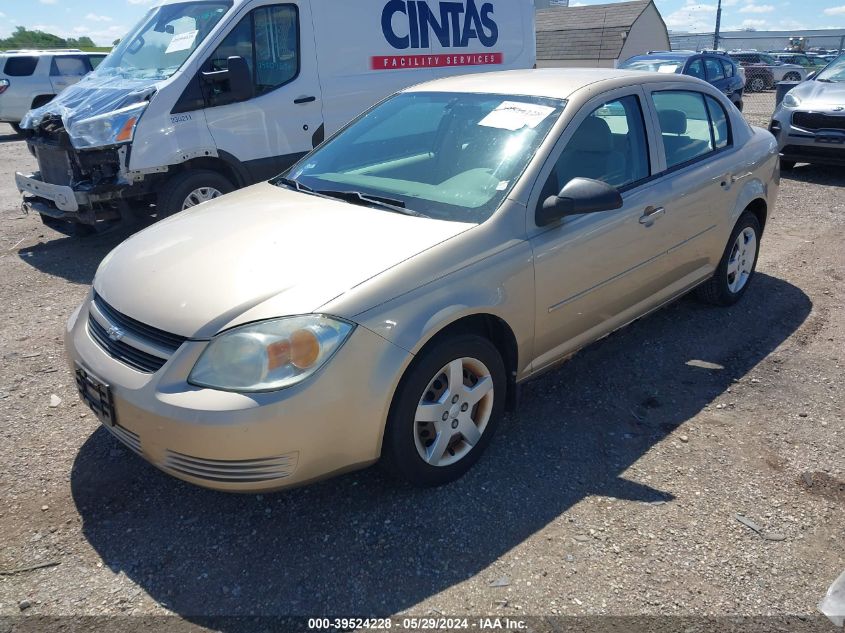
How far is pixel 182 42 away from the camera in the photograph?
20.9 ft

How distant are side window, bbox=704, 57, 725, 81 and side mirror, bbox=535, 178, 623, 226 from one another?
12865 millimetres

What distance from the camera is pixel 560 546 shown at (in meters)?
2.73

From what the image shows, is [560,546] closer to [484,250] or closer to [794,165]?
[484,250]

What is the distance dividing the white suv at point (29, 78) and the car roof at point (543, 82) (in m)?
15.7

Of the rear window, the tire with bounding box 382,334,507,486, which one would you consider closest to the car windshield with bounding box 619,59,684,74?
the tire with bounding box 382,334,507,486

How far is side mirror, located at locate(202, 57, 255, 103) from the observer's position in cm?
612

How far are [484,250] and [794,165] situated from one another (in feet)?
32.9

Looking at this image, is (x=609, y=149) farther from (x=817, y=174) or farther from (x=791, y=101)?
(x=817, y=174)

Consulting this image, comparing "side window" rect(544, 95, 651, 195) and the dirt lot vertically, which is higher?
"side window" rect(544, 95, 651, 195)

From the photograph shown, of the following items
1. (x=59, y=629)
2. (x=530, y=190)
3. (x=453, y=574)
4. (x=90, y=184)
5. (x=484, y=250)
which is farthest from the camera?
(x=90, y=184)

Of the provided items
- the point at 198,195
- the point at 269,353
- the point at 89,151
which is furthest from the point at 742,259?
the point at 89,151

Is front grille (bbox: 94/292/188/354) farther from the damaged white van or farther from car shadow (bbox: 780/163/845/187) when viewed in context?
car shadow (bbox: 780/163/845/187)

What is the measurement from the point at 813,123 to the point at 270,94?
7.47 metres

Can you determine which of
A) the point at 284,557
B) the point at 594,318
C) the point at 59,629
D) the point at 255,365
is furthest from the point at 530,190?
the point at 59,629
